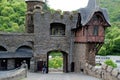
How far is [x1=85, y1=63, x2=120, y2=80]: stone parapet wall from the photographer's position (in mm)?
18947

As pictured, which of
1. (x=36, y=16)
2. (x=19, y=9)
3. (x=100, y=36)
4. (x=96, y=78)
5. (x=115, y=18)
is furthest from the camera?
(x=115, y=18)

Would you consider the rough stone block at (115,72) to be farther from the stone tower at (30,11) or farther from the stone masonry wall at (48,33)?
the stone tower at (30,11)

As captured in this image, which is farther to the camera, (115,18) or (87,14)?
(115,18)

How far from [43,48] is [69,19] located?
15.7ft

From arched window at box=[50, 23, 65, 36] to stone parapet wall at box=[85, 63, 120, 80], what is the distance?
8154mm

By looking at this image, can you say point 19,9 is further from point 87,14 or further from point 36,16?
point 87,14

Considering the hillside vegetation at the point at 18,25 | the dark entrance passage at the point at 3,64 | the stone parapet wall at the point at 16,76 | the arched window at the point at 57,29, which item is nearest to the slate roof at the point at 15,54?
the dark entrance passage at the point at 3,64

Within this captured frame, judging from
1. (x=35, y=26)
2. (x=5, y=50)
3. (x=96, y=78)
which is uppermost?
(x=35, y=26)

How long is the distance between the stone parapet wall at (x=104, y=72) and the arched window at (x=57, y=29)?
26.8 feet

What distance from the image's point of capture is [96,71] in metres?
24.4

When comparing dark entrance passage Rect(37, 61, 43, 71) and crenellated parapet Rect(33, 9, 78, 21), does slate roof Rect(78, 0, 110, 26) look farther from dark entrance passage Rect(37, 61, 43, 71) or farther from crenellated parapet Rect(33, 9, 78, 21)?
dark entrance passage Rect(37, 61, 43, 71)

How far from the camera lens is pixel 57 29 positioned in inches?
1371

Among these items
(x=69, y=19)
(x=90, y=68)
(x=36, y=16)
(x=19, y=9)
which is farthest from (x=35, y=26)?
(x=19, y=9)

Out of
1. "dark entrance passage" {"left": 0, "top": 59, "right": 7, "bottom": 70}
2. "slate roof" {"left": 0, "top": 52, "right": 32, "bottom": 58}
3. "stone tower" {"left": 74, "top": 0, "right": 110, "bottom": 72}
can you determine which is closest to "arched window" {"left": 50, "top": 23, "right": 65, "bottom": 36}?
"slate roof" {"left": 0, "top": 52, "right": 32, "bottom": 58}
